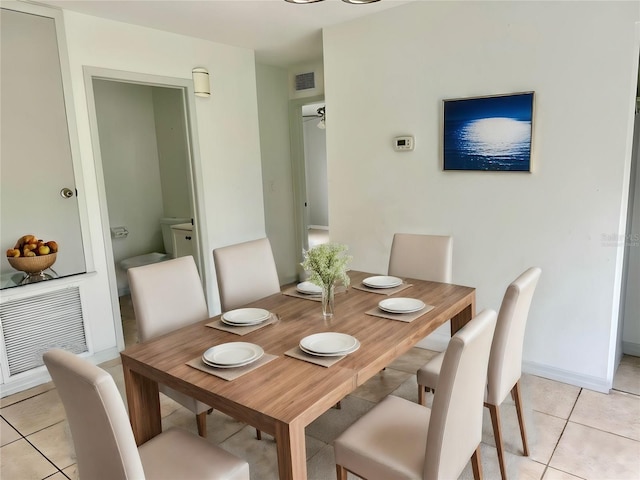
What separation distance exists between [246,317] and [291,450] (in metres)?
0.87

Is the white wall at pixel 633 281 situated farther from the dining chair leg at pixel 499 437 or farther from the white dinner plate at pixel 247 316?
the white dinner plate at pixel 247 316

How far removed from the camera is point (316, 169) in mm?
9672

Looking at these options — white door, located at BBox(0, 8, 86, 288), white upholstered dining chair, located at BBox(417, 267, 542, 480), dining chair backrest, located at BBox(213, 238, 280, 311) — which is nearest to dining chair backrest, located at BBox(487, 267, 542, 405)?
white upholstered dining chair, located at BBox(417, 267, 542, 480)

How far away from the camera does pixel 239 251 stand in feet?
8.84

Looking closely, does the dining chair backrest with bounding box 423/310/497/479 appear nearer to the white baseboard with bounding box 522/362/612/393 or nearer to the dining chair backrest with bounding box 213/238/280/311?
the dining chair backrest with bounding box 213/238/280/311

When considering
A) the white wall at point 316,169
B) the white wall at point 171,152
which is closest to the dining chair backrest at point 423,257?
the white wall at point 171,152

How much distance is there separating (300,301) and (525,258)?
5.19ft

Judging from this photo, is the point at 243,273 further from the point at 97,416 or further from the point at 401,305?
the point at 97,416

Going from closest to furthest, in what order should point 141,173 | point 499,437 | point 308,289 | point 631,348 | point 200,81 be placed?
1. point 499,437
2. point 308,289
3. point 631,348
4. point 200,81
5. point 141,173

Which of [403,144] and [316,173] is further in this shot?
[316,173]

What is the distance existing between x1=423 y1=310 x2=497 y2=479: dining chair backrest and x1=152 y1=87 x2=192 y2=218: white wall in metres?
4.17

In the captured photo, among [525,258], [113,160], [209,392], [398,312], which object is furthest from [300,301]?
[113,160]

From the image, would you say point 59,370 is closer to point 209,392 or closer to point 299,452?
point 209,392

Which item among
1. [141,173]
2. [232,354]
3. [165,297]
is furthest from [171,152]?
[232,354]
